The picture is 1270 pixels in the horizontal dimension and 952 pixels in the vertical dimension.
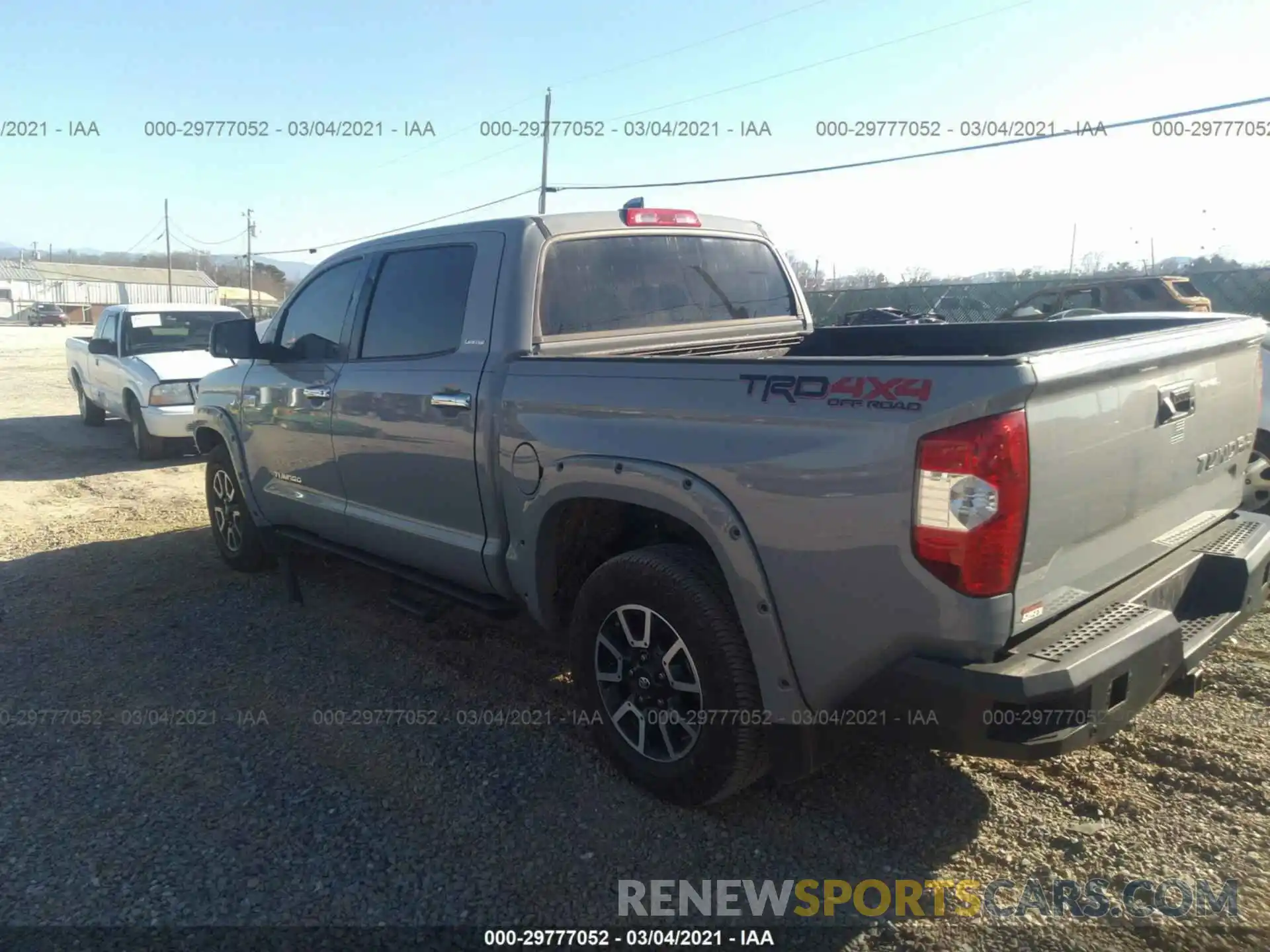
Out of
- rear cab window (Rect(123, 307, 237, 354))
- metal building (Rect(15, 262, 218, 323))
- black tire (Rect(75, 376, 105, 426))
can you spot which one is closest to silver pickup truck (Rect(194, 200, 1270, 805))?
rear cab window (Rect(123, 307, 237, 354))

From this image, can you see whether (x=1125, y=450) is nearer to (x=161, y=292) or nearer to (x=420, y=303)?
(x=420, y=303)

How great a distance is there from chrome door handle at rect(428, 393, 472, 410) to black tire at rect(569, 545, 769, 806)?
936 mm

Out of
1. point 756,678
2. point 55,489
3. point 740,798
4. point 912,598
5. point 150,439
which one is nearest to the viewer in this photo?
point 912,598

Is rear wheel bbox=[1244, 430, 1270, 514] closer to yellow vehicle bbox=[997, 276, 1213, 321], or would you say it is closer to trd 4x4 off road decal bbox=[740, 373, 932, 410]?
trd 4x4 off road decal bbox=[740, 373, 932, 410]

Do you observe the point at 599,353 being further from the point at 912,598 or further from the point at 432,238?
the point at 912,598

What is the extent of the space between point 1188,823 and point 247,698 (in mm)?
3755

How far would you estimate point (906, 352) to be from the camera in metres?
4.20

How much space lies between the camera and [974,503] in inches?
86.7

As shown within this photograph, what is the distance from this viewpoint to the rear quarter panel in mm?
2262

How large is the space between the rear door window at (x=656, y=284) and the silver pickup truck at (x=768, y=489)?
2 cm

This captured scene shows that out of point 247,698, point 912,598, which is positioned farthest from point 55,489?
point 912,598

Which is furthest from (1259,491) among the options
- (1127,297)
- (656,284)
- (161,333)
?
(1127,297)

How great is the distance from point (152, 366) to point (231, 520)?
565 cm

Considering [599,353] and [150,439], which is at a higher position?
[599,353]
